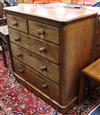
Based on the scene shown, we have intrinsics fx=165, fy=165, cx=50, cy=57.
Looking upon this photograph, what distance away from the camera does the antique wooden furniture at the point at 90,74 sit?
1.35 metres

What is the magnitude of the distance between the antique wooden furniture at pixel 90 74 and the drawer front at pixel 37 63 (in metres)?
0.24

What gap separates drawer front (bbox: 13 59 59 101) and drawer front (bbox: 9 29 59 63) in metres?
0.25

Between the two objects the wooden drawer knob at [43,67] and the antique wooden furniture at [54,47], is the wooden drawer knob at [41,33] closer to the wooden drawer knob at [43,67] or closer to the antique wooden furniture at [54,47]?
the antique wooden furniture at [54,47]

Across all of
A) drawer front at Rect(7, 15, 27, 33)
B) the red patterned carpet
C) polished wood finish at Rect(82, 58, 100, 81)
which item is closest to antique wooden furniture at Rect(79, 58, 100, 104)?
polished wood finish at Rect(82, 58, 100, 81)

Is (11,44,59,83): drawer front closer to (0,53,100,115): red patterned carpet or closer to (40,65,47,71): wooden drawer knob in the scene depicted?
(40,65,47,71): wooden drawer knob

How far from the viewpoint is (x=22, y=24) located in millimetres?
1515

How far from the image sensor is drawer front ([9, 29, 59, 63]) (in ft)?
4.24

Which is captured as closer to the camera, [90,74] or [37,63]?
[90,74]

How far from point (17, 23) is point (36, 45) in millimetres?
320

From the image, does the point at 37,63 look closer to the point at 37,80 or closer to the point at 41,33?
the point at 37,80

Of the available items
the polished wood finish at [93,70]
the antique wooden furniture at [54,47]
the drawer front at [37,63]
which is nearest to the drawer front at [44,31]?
the antique wooden furniture at [54,47]

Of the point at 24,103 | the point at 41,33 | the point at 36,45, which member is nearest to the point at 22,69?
the point at 24,103

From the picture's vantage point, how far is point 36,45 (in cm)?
145

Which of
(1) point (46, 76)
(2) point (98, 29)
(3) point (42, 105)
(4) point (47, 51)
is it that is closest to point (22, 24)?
(4) point (47, 51)
